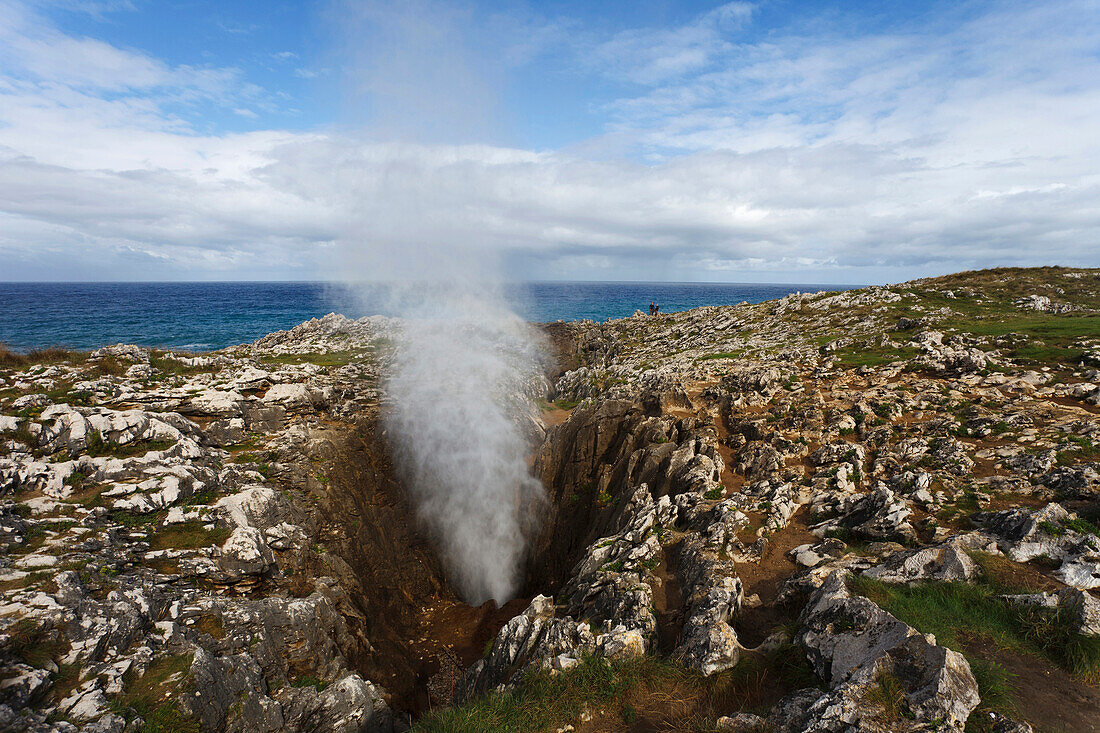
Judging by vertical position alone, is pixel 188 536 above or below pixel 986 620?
below

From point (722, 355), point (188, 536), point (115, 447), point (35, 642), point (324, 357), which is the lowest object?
point (188, 536)

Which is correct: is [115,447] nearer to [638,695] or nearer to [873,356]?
[638,695]

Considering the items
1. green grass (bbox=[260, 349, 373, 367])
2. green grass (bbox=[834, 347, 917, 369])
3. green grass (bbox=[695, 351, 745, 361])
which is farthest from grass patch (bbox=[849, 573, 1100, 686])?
green grass (bbox=[260, 349, 373, 367])

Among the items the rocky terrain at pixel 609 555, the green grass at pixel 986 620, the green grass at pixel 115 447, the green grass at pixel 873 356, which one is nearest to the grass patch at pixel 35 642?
the rocky terrain at pixel 609 555

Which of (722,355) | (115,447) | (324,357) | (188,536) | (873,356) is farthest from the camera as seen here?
(324,357)

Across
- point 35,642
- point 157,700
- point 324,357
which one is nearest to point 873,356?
point 157,700

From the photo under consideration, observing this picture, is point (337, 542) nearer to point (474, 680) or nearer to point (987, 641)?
point (474, 680)

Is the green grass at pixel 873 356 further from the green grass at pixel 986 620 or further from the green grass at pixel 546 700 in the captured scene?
the green grass at pixel 546 700

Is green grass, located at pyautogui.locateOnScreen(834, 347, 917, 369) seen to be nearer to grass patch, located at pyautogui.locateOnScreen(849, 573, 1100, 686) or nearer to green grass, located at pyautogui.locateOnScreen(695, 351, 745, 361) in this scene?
green grass, located at pyautogui.locateOnScreen(695, 351, 745, 361)

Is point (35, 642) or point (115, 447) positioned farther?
point (115, 447)
